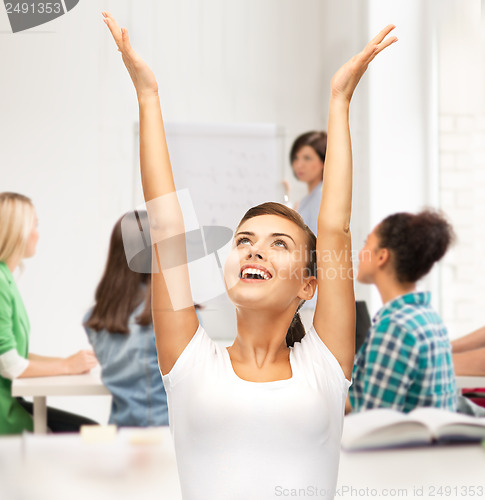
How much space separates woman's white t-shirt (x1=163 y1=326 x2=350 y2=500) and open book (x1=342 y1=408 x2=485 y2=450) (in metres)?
0.33

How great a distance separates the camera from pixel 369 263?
3.69ft

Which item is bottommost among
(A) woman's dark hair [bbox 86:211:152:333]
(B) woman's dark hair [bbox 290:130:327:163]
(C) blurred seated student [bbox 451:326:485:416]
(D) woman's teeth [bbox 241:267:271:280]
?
(C) blurred seated student [bbox 451:326:485:416]

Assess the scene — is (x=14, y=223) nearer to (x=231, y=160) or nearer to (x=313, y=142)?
(x=231, y=160)

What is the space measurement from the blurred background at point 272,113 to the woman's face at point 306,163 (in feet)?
0.09

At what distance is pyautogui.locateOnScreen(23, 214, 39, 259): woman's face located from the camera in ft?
4.32

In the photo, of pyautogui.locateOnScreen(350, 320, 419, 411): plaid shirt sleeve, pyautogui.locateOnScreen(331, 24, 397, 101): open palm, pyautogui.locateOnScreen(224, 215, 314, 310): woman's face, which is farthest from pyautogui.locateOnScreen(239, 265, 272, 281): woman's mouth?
→ pyautogui.locateOnScreen(350, 320, 419, 411): plaid shirt sleeve

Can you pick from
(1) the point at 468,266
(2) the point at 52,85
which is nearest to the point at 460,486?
(1) the point at 468,266

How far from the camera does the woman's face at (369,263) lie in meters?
1.12

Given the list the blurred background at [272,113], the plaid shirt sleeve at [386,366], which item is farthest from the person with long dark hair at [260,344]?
the blurred background at [272,113]

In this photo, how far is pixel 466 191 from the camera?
1.44m

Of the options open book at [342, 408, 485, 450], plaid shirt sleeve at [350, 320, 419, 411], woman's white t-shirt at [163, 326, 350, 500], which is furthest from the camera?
plaid shirt sleeve at [350, 320, 419, 411]

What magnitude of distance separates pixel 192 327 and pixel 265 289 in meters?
0.06

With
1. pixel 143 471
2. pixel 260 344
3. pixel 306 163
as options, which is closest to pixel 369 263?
pixel 306 163

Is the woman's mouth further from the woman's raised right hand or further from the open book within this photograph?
the open book
